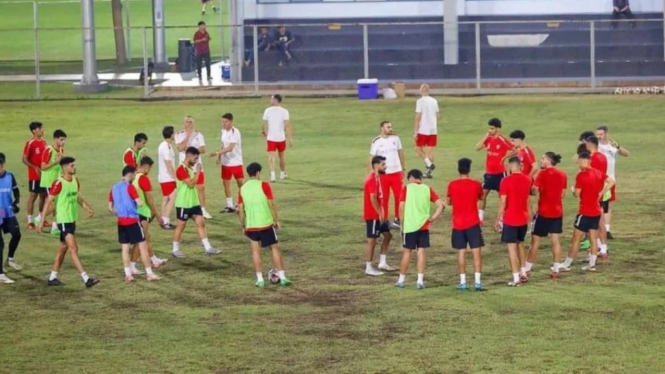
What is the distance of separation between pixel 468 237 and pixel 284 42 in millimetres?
28790

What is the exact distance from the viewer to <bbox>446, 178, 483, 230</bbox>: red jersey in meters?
19.8

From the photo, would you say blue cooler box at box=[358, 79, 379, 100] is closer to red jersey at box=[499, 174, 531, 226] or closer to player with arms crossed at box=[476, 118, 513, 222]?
player with arms crossed at box=[476, 118, 513, 222]

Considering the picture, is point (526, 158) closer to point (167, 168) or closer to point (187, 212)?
point (187, 212)

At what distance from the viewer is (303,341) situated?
17797 millimetres

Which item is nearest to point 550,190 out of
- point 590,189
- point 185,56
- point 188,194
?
point 590,189

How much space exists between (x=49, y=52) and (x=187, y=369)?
54.3 meters

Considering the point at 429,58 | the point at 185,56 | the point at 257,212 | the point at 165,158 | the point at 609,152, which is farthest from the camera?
the point at 185,56

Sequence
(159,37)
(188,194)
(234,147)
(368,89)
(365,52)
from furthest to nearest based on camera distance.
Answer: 1. (159,37)
2. (365,52)
3. (368,89)
4. (234,147)
5. (188,194)

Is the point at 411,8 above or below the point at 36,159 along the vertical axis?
above

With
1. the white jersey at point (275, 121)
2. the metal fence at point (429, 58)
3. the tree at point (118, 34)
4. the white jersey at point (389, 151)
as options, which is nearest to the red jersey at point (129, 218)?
the white jersey at point (389, 151)

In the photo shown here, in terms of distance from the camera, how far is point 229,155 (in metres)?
27.7

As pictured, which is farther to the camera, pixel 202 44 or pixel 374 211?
pixel 202 44

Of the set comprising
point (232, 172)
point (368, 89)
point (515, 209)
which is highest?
point (368, 89)

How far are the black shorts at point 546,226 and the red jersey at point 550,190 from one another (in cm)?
6
